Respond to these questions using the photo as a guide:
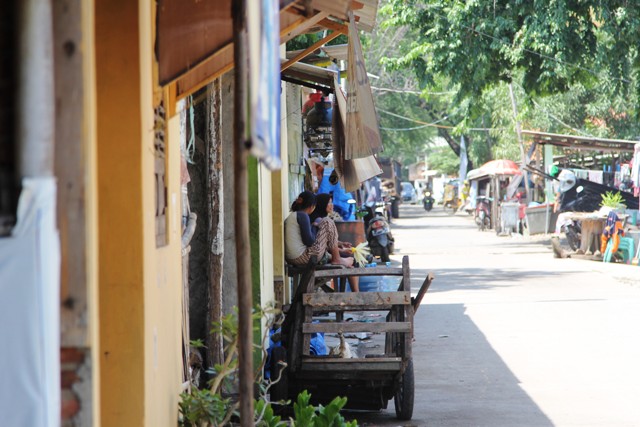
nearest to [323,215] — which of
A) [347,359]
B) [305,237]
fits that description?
[305,237]

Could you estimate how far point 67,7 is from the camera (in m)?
2.90

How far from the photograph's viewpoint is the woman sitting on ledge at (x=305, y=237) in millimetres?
10531

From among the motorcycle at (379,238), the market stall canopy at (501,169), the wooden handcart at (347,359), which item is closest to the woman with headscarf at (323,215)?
the wooden handcart at (347,359)

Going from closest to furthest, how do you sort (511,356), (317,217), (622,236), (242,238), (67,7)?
(67,7) → (242,238) → (511,356) → (317,217) → (622,236)

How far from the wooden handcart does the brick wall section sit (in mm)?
3981

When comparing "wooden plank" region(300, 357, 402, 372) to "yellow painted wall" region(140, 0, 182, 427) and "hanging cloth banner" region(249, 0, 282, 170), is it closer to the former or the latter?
"yellow painted wall" region(140, 0, 182, 427)

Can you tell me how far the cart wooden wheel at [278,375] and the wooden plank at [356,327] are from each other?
261 mm

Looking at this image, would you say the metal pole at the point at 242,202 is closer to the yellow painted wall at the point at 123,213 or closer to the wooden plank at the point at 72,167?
the wooden plank at the point at 72,167

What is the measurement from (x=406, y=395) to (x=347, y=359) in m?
0.68

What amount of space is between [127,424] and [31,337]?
1221mm

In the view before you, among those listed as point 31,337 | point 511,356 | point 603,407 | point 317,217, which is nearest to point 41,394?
point 31,337

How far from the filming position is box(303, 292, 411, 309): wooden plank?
7262mm

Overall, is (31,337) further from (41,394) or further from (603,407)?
(603,407)

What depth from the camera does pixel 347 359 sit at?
280 inches
